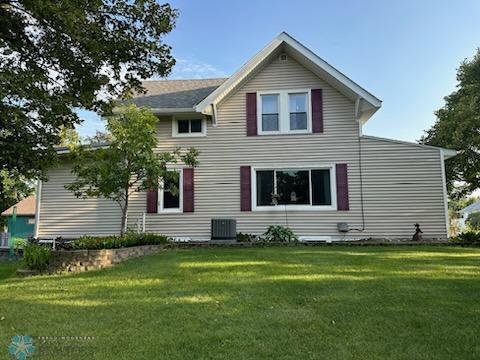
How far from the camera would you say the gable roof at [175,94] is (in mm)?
13414

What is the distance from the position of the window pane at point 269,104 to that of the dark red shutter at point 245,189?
208 cm

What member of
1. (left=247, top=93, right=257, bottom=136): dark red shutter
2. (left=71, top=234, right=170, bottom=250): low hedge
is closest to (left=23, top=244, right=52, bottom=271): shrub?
(left=71, top=234, right=170, bottom=250): low hedge

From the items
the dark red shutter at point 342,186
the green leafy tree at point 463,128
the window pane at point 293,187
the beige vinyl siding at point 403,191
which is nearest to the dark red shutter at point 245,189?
the window pane at point 293,187

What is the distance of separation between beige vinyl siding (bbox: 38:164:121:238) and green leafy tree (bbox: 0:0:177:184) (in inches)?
177

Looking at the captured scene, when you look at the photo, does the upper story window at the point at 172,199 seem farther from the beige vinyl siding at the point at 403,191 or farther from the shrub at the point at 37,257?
the beige vinyl siding at the point at 403,191

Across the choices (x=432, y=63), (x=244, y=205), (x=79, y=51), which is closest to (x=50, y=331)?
(x=79, y=51)

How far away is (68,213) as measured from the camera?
13.4 metres

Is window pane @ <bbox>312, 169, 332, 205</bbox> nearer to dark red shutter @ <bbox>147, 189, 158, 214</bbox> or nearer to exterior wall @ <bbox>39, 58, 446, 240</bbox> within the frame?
exterior wall @ <bbox>39, 58, 446, 240</bbox>

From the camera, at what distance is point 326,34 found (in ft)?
50.4

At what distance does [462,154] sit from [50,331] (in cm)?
2004

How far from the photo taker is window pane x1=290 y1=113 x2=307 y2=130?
512 inches

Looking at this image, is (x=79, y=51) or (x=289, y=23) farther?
(x=289, y=23)

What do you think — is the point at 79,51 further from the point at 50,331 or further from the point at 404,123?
the point at 404,123

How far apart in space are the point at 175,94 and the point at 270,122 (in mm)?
4005
